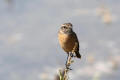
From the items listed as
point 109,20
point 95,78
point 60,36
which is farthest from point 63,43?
point 109,20

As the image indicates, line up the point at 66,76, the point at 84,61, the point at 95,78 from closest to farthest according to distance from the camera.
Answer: the point at 66,76
the point at 95,78
the point at 84,61

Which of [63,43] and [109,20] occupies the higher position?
[109,20]

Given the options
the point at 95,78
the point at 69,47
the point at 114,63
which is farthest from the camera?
the point at 114,63

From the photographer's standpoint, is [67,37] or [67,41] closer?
[67,41]

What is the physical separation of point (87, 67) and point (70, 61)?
814 cm

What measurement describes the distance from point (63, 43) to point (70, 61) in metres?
1.69

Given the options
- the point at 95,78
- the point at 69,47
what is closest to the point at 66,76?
the point at 95,78

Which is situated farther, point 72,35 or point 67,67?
point 72,35

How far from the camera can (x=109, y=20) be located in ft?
28.9

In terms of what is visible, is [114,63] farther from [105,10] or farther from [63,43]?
[63,43]

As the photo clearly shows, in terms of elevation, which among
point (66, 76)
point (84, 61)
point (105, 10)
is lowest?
point (66, 76)

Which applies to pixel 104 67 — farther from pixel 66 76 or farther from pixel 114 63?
pixel 66 76

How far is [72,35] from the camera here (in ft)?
17.8

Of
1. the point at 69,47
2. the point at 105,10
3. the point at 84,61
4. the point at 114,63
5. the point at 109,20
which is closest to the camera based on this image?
the point at 69,47
